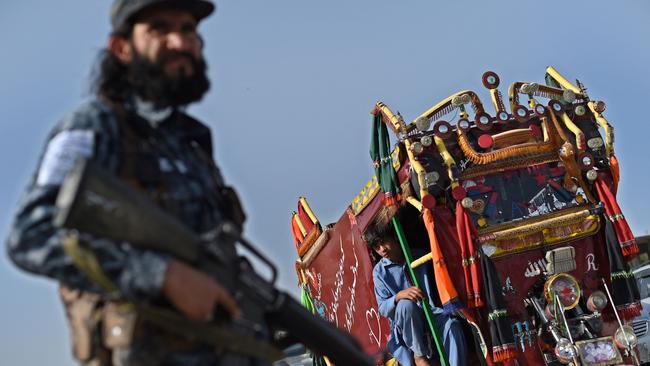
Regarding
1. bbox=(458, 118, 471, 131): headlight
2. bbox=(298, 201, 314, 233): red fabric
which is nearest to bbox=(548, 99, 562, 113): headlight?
bbox=(458, 118, 471, 131): headlight

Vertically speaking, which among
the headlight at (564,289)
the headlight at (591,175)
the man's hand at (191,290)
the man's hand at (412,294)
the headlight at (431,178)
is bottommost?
the man's hand at (191,290)

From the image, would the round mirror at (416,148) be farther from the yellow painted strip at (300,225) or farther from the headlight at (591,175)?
the yellow painted strip at (300,225)

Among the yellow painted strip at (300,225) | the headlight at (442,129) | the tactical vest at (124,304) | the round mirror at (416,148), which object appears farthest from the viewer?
the yellow painted strip at (300,225)

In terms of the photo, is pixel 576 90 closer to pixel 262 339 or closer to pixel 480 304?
pixel 480 304

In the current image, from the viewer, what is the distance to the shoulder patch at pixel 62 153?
1.93 metres

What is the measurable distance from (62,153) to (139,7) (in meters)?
0.51

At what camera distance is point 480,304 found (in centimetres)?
603

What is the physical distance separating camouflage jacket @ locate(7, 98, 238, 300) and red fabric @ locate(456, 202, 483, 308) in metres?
4.08

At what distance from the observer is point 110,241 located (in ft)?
6.08

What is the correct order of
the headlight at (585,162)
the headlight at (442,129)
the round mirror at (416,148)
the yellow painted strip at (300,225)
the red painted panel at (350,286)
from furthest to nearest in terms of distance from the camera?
1. the yellow painted strip at (300,225)
2. the red painted panel at (350,286)
3. the headlight at (585,162)
4. the headlight at (442,129)
5. the round mirror at (416,148)

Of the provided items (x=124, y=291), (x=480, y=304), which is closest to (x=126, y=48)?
(x=124, y=291)

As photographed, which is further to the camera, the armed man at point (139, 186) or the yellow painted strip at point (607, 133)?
the yellow painted strip at point (607, 133)

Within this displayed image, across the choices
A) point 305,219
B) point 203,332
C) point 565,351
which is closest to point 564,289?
point 565,351

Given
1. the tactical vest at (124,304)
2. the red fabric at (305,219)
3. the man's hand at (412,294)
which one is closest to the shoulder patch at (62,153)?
the tactical vest at (124,304)
